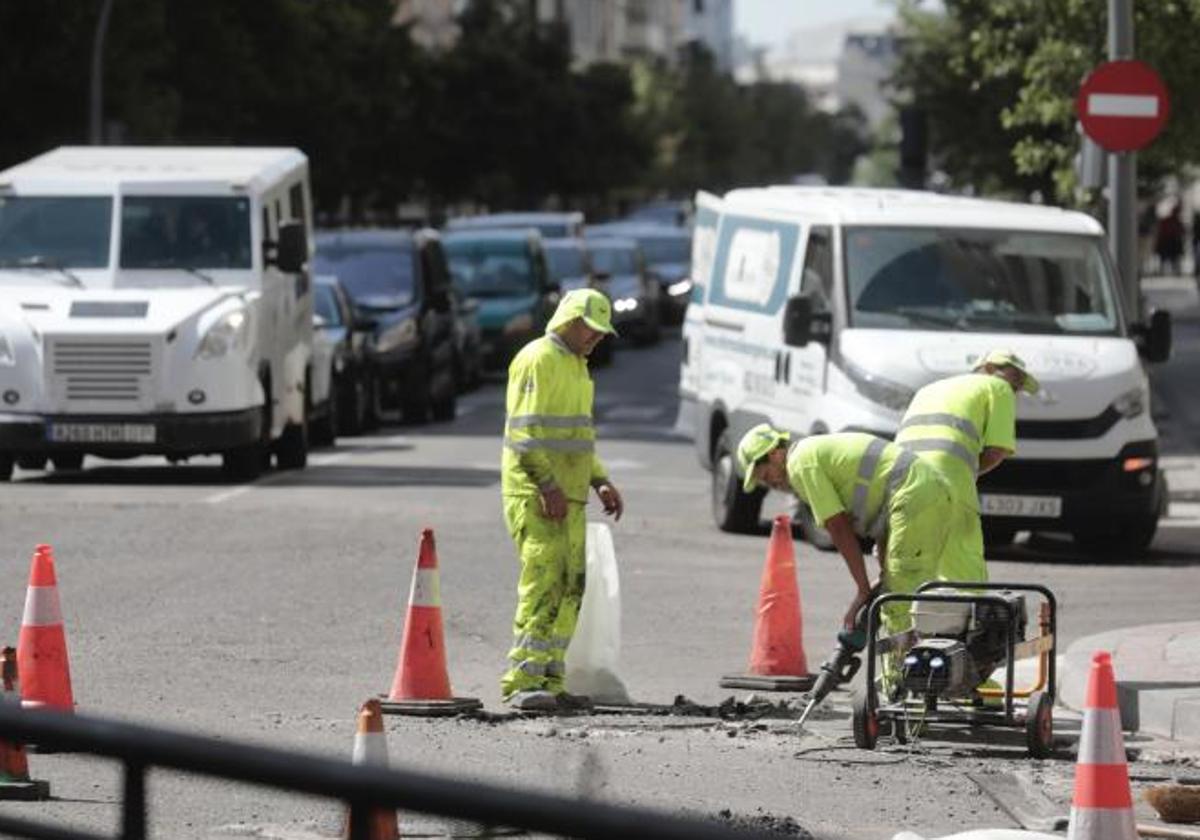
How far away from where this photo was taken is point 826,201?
64.6 ft

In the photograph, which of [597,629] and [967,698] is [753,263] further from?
[967,698]

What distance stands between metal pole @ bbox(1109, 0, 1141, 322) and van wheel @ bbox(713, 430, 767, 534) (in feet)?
15.3

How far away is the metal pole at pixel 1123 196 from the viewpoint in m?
23.5

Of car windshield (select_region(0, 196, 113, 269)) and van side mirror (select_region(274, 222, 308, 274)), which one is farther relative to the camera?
van side mirror (select_region(274, 222, 308, 274))

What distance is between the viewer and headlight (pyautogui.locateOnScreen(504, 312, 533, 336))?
135 ft

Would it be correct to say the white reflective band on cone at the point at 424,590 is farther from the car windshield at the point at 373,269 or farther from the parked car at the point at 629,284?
the parked car at the point at 629,284

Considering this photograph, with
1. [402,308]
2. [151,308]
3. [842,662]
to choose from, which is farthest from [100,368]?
[842,662]

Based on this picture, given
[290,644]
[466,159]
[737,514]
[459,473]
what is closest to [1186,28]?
[459,473]

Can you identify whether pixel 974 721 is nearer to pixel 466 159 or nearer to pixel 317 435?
pixel 317 435

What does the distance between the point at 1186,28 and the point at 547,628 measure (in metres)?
16.7

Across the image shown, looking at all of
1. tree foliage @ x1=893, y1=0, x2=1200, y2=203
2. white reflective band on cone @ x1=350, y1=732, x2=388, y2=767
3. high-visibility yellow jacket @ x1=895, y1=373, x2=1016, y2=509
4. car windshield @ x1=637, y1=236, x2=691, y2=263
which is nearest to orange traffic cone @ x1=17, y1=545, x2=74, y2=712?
white reflective band on cone @ x1=350, y1=732, x2=388, y2=767

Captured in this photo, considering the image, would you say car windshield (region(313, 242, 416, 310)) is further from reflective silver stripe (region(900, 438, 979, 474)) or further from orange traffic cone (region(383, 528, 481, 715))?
orange traffic cone (region(383, 528, 481, 715))

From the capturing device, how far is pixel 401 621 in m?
14.9

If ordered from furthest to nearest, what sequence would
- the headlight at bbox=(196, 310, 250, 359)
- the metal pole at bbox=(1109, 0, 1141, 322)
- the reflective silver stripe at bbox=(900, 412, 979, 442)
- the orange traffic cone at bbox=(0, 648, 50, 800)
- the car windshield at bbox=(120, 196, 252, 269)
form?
the metal pole at bbox=(1109, 0, 1141, 322) < the car windshield at bbox=(120, 196, 252, 269) < the headlight at bbox=(196, 310, 250, 359) < the reflective silver stripe at bbox=(900, 412, 979, 442) < the orange traffic cone at bbox=(0, 648, 50, 800)
